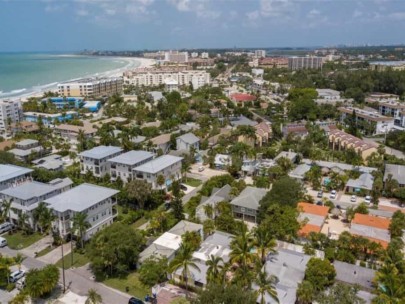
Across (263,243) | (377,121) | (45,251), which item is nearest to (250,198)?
(263,243)

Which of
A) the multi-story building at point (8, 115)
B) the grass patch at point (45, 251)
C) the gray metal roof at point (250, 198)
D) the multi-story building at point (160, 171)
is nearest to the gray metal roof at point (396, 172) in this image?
the gray metal roof at point (250, 198)

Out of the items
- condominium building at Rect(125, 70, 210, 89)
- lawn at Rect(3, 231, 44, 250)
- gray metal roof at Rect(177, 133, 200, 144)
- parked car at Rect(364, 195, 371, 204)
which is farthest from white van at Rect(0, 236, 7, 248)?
condominium building at Rect(125, 70, 210, 89)

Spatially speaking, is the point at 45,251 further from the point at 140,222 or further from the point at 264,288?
the point at 264,288

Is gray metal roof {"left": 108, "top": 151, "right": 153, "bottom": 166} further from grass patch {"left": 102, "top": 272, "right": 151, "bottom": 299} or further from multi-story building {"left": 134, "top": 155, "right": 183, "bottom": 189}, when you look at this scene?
grass patch {"left": 102, "top": 272, "right": 151, "bottom": 299}

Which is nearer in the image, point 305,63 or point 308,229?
point 308,229

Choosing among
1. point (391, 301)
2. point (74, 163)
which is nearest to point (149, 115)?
point (74, 163)

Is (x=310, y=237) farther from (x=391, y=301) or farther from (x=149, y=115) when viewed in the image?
(x=149, y=115)
